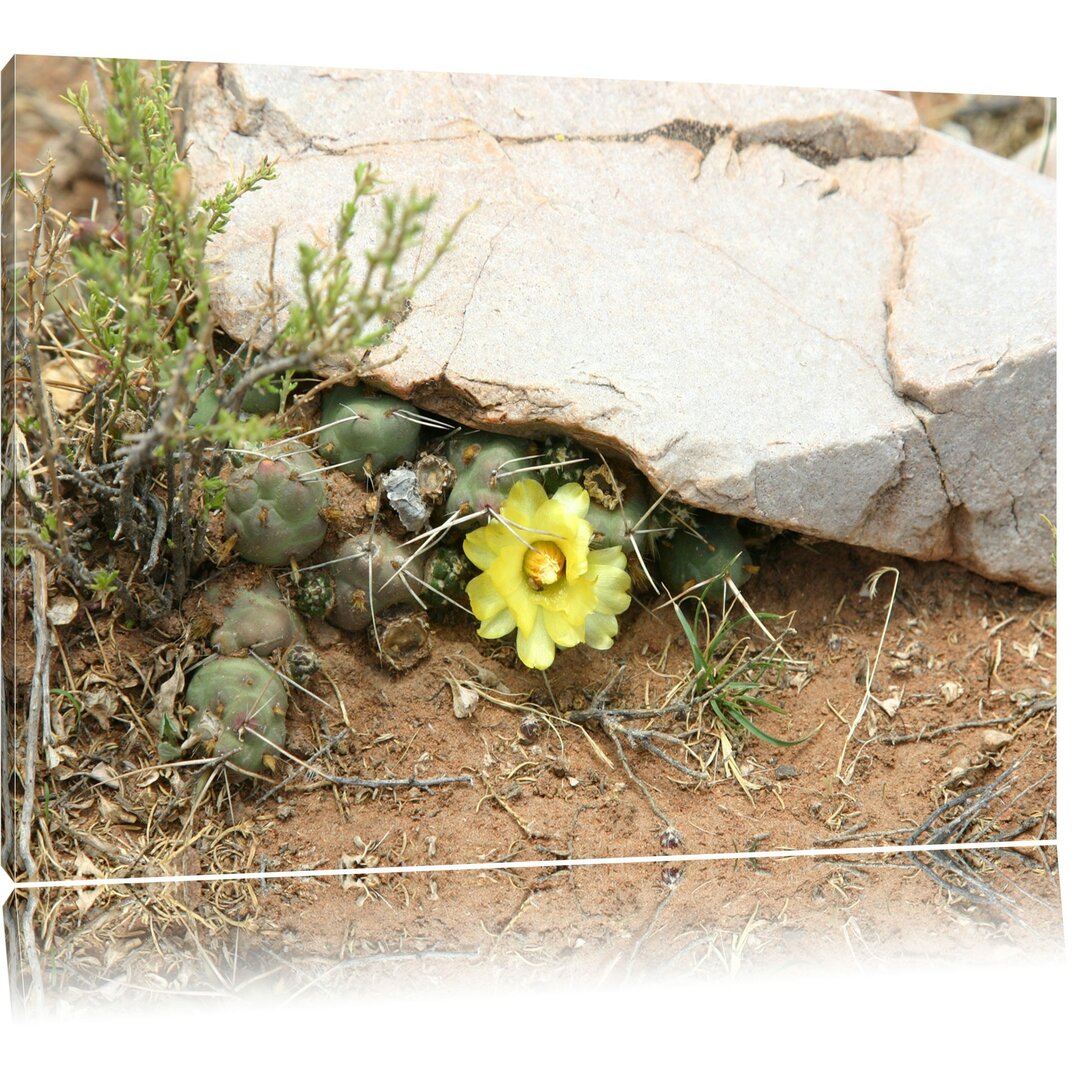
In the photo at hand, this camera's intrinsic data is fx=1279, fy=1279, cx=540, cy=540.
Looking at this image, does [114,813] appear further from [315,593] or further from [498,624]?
[498,624]

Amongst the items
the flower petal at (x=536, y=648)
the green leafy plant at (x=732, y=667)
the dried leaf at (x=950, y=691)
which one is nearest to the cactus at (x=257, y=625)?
the flower petal at (x=536, y=648)

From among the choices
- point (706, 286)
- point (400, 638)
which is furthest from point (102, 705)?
point (706, 286)

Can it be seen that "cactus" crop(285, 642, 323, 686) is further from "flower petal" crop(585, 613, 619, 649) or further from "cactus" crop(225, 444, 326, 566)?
"flower petal" crop(585, 613, 619, 649)

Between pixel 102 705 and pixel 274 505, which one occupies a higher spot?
pixel 274 505

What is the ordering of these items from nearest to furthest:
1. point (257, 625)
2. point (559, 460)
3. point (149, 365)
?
point (149, 365), point (257, 625), point (559, 460)

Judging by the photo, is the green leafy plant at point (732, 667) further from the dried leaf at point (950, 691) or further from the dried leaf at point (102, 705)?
the dried leaf at point (102, 705)

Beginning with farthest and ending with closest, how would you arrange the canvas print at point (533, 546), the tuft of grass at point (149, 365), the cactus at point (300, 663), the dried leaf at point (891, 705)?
the dried leaf at point (891, 705)
the cactus at point (300, 663)
the canvas print at point (533, 546)
the tuft of grass at point (149, 365)
